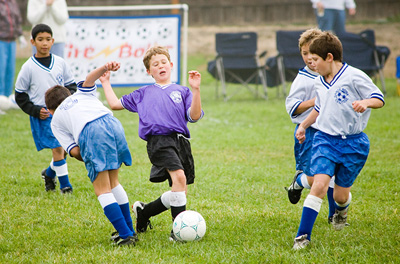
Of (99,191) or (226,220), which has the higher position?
(99,191)

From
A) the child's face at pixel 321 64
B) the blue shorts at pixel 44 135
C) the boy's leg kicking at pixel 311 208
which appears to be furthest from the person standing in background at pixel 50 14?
the boy's leg kicking at pixel 311 208

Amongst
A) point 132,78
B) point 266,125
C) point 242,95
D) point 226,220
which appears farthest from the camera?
point 242,95

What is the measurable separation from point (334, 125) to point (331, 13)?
→ 8.82m

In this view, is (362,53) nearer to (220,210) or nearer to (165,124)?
(220,210)

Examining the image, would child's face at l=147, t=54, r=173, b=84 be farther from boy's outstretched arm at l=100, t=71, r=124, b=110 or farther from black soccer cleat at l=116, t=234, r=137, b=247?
black soccer cleat at l=116, t=234, r=137, b=247

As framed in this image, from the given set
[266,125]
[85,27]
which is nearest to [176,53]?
[85,27]

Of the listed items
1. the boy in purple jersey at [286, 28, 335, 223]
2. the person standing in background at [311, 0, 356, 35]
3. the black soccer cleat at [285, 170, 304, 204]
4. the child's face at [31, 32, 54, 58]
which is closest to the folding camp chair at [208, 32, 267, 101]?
the person standing in background at [311, 0, 356, 35]

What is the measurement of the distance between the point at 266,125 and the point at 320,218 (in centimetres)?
486

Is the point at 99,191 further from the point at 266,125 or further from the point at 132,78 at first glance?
the point at 132,78

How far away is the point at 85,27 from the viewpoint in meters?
11.3

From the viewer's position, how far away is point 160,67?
4258 mm

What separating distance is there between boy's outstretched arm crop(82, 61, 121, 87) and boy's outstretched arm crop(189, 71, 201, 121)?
0.55m

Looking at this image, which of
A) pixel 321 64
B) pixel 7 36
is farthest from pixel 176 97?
pixel 7 36

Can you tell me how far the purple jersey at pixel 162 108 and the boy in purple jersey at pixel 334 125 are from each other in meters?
1.01
